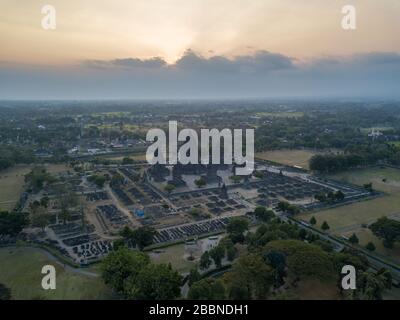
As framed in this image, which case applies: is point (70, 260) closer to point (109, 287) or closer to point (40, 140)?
point (109, 287)

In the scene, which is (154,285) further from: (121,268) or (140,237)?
(140,237)

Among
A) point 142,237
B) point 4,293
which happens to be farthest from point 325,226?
point 4,293

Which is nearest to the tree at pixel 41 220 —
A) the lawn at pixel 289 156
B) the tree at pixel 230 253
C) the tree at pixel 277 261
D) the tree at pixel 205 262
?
the tree at pixel 205 262

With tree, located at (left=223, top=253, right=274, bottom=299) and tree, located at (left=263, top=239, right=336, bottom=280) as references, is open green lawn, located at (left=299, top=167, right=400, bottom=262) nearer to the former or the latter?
tree, located at (left=263, top=239, right=336, bottom=280)

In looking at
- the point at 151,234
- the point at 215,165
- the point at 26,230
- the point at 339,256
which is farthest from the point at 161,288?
the point at 215,165

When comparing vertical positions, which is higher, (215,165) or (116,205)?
(215,165)

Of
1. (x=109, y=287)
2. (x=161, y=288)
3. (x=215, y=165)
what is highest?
(x=215, y=165)
